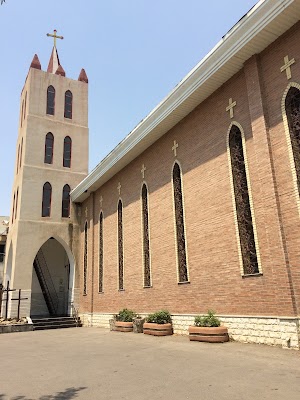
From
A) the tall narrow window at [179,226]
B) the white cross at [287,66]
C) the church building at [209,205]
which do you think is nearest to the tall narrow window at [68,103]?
the church building at [209,205]

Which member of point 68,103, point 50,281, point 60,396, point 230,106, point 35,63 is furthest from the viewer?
point 50,281

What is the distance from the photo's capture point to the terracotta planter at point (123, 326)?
13.9m

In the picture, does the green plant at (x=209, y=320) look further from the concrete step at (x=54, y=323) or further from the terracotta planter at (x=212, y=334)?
the concrete step at (x=54, y=323)

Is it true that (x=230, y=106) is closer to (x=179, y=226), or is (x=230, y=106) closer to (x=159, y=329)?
(x=179, y=226)

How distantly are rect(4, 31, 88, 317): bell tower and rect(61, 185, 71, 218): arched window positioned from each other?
0.06 metres

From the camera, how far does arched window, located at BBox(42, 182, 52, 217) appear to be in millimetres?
21609

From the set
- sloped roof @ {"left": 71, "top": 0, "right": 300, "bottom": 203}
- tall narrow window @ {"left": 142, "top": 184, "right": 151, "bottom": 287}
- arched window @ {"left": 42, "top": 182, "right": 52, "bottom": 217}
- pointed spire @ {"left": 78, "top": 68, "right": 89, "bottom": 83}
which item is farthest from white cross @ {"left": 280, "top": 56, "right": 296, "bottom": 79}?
pointed spire @ {"left": 78, "top": 68, "right": 89, "bottom": 83}

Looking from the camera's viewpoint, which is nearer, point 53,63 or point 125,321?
point 125,321

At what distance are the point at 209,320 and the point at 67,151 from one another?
54.3ft

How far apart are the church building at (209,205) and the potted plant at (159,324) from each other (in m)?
0.26

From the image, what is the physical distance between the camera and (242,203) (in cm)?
998

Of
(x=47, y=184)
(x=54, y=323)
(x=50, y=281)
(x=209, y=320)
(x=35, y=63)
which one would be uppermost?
(x=35, y=63)

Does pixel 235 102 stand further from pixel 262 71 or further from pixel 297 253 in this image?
pixel 297 253

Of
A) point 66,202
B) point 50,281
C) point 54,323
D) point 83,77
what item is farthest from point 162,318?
point 83,77
